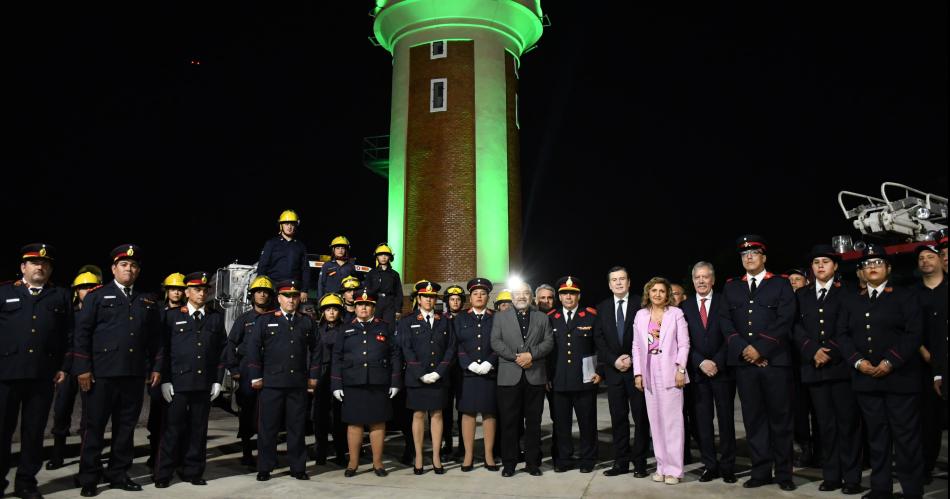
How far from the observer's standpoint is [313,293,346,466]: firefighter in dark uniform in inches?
322

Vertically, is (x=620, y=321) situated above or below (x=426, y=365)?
above

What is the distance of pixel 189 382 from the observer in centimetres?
696

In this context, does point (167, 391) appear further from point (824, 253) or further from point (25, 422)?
point (824, 253)

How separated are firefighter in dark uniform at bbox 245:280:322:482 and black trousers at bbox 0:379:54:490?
1.90 m

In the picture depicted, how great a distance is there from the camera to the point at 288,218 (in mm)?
9797

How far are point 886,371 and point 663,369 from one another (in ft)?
6.30

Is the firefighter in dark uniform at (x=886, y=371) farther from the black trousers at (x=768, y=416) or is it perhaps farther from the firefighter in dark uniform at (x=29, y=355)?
the firefighter in dark uniform at (x=29, y=355)

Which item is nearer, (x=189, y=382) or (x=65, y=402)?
(x=189, y=382)

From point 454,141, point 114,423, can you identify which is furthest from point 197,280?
point 454,141

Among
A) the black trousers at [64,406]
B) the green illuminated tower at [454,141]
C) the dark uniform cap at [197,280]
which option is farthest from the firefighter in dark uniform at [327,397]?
the green illuminated tower at [454,141]

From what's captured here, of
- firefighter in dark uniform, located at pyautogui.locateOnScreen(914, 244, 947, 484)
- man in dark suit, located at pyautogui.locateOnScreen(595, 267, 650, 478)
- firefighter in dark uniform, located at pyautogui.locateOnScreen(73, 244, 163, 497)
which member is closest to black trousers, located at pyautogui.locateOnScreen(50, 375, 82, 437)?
firefighter in dark uniform, located at pyautogui.locateOnScreen(73, 244, 163, 497)

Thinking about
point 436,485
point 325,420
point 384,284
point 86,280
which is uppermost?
point 384,284

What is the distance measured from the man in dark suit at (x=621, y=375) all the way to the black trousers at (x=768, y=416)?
1.05 meters

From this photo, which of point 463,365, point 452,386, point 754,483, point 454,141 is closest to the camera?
point 754,483
